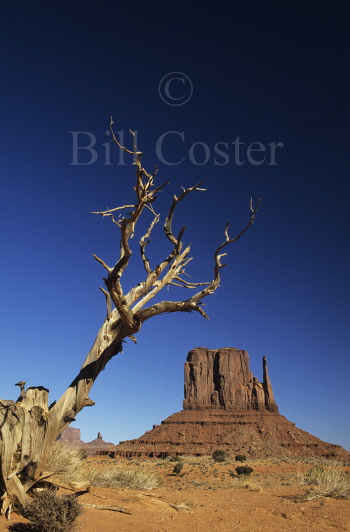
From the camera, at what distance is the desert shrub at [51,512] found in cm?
544

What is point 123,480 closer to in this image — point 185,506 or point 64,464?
point 64,464

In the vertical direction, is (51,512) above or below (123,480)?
below

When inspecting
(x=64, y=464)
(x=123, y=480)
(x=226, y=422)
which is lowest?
(x=123, y=480)

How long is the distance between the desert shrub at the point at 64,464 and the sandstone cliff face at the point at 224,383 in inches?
3010

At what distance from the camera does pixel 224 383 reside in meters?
89.0

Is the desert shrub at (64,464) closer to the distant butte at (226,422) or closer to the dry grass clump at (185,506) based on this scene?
the dry grass clump at (185,506)

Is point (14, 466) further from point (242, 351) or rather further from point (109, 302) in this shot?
point (242, 351)

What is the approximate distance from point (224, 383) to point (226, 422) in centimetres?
1463

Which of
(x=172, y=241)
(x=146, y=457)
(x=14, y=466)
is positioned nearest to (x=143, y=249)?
(x=172, y=241)

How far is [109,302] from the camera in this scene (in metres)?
6.46

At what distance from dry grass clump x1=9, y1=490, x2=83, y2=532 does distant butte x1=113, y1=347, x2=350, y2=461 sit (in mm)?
58490

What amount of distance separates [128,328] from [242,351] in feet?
305

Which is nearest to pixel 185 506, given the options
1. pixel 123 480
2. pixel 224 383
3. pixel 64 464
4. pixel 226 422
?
pixel 64 464

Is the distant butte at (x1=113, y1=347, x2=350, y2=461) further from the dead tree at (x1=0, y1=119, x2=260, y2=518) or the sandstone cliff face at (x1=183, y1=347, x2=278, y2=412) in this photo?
the dead tree at (x1=0, y1=119, x2=260, y2=518)
